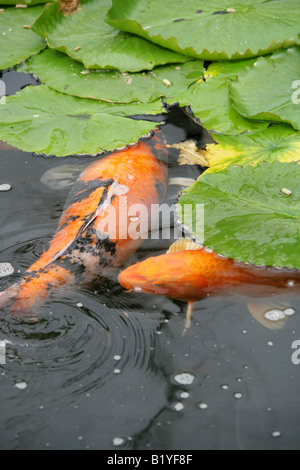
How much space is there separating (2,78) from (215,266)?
2.11 m

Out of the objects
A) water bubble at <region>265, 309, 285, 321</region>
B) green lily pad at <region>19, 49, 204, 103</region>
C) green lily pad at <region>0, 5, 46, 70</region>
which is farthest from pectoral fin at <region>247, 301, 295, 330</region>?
green lily pad at <region>0, 5, 46, 70</region>

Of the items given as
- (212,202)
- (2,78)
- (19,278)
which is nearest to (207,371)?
(212,202)

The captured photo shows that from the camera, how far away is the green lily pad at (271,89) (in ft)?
9.57

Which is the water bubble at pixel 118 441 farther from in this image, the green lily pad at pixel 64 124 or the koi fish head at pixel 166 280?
the green lily pad at pixel 64 124

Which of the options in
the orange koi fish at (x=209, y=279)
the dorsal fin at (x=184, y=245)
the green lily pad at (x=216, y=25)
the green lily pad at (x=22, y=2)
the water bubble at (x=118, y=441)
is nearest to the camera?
the water bubble at (x=118, y=441)

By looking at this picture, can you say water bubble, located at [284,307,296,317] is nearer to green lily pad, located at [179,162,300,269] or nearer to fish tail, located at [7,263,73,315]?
green lily pad, located at [179,162,300,269]

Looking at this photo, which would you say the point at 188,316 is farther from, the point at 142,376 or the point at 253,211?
the point at 253,211

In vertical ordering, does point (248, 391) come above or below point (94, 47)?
below

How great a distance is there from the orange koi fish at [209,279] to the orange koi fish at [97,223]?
0.19 m

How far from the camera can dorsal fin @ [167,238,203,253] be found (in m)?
2.52

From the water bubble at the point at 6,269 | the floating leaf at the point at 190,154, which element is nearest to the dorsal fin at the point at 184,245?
the floating leaf at the point at 190,154

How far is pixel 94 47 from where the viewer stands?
11.0ft

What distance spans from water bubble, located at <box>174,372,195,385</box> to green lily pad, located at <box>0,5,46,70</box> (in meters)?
2.39

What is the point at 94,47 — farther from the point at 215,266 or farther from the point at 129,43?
the point at 215,266
